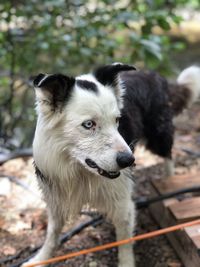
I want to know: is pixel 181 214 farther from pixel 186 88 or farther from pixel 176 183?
pixel 186 88

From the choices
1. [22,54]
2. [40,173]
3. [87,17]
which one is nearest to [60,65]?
[22,54]

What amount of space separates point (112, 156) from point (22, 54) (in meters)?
3.07

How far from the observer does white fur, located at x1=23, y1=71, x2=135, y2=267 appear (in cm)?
229

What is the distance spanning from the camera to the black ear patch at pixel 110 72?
2.53 metres

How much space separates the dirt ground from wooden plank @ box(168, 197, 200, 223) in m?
0.29

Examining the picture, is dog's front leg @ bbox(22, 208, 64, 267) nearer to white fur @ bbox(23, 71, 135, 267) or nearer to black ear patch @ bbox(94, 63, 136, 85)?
white fur @ bbox(23, 71, 135, 267)

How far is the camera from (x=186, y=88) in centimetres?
400

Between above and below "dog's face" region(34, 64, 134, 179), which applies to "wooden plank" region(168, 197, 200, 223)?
below

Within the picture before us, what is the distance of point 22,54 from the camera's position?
489cm

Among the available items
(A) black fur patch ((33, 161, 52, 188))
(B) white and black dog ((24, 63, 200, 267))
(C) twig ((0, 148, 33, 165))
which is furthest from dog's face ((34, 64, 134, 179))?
(C) twig ((0, 148, 33, 165))

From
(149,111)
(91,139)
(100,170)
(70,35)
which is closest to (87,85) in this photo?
(91,139)

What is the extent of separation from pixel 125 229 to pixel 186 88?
172 centimetres

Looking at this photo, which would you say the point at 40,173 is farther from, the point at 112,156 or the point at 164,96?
the point at 164,96

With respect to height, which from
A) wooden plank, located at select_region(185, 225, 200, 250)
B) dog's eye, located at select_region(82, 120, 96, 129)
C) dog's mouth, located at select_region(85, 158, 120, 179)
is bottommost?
wooden plank, located at select_region(185, 225, 200, 250)
